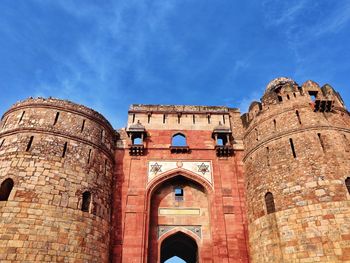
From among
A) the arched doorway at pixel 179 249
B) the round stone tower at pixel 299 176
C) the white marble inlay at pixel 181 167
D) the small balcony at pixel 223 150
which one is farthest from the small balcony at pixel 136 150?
the round stone tower at pixel 299 176

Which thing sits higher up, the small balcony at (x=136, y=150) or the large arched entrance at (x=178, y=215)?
the small balcony at (x=136, y=150)

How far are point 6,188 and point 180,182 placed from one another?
8686 mm

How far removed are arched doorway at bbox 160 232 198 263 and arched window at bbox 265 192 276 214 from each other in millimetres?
5224

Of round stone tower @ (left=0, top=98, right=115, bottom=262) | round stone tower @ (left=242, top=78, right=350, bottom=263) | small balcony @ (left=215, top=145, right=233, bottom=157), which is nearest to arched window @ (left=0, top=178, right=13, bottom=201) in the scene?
round stone tower @ (left=0, top=98, right=115, bottom=262)

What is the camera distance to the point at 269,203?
13719mm

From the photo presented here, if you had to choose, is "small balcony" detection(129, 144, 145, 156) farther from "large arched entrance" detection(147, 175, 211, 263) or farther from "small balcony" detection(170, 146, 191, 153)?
"large arched entrance" detection(147, 175, 211, 263)

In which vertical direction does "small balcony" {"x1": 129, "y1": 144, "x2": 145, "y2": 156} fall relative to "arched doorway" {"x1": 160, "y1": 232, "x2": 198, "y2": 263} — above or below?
above

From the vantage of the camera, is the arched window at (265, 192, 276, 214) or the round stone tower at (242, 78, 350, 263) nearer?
the round stone tower at (242, 78, 350, 263)

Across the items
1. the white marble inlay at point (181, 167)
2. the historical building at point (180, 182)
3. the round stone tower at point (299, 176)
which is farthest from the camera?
the white marble inlay at point (181, 167)

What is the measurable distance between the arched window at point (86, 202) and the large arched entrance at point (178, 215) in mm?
3603

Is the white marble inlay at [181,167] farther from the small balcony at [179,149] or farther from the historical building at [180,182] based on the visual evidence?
the small balcony at [179,149]

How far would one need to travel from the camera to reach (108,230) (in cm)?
1447

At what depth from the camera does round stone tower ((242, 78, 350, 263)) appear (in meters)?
11.6

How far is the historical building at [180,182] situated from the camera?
1180 cm
